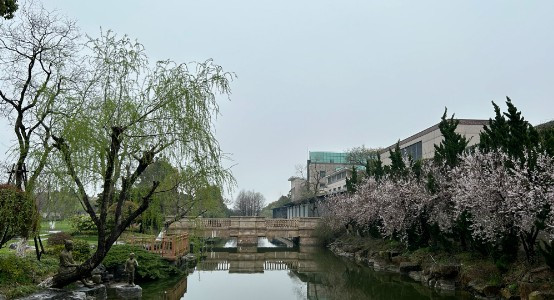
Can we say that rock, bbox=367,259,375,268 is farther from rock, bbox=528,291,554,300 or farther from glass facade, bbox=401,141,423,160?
rock, bbox=528,291,554,300

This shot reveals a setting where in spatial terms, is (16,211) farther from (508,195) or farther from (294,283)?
(508,195)

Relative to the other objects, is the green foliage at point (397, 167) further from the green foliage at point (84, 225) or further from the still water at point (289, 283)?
the green foliage at point (84, 225)

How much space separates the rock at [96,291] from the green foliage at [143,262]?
10.9 ft

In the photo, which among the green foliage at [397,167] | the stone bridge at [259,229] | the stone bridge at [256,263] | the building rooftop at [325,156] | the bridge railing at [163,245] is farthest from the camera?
the building rooftop at [325,156]

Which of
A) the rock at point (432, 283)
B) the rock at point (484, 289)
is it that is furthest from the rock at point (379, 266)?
the rock at point (484, 289)

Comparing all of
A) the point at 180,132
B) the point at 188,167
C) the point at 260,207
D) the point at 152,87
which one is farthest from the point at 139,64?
the point at 260,207

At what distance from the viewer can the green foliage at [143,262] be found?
57.5 feet

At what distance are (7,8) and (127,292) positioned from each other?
9066 millimetres

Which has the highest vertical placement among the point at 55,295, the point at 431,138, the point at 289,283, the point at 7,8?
the point at 431,138

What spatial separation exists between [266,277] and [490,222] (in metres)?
11.2

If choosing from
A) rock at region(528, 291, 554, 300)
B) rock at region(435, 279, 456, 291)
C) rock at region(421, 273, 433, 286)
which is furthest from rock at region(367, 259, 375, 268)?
rock at region(528, 291, 554, 300)

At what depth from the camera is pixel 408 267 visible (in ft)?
72.8

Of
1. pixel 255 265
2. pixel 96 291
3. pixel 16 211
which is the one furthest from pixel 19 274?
pixel 255 265

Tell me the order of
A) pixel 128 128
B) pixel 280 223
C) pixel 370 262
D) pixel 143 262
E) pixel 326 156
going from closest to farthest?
pixel 128 128, pixel 143 262, pixel 370 262, pixel 280 223, pixel 326 156
